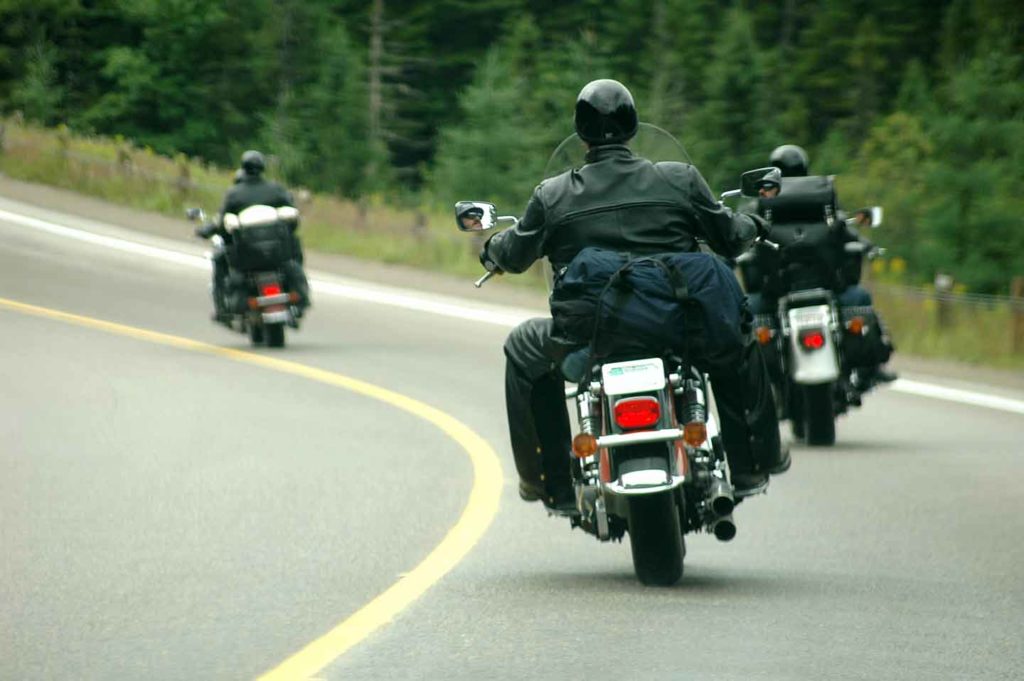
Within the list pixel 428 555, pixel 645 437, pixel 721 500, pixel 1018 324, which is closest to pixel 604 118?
pixel 645 437

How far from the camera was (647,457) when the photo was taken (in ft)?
25.2

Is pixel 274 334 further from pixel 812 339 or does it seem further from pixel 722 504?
pixel 722 504

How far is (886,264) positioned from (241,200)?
27.9 metres

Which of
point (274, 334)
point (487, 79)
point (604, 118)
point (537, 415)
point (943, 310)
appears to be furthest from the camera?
point (487, 79)

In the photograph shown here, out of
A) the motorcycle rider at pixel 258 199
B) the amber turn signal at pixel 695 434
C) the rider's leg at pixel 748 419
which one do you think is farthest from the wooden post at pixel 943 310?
the amber turn signal at pixel 695 434

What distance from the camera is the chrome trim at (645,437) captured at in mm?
7641

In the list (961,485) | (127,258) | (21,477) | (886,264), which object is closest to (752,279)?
(961,485)

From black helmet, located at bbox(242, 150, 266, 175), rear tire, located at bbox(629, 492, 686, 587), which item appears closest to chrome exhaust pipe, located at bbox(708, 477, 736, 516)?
rear tire, located at bbox(629, 492, 686, 587)

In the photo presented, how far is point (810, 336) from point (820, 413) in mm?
543

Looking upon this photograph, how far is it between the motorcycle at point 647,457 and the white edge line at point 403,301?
968 centimetres

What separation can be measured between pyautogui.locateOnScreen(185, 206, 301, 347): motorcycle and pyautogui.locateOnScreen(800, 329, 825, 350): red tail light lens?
787cm

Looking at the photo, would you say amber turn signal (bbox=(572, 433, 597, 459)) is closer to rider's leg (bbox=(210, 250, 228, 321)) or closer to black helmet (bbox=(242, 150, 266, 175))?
black helmet (bbox=(242, 150, 266, 175))

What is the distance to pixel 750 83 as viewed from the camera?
266 feet

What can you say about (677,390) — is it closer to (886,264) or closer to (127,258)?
(127,258)
